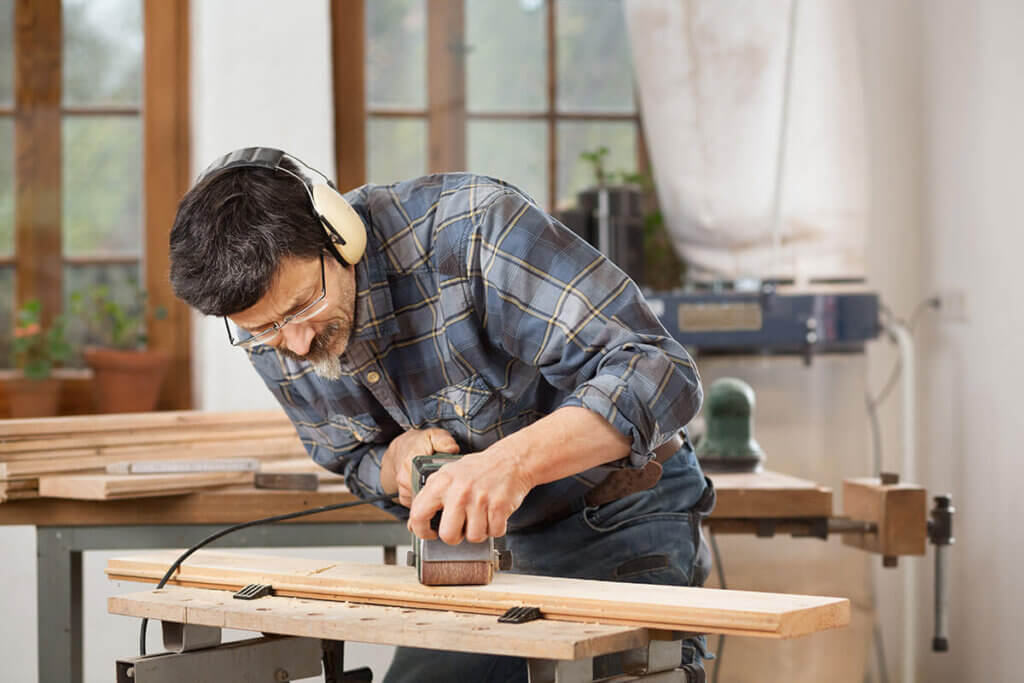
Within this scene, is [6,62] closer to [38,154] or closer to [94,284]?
[38,154]

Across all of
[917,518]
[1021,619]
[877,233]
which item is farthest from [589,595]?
[877,233]

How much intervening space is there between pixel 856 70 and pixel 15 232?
238 centimetres

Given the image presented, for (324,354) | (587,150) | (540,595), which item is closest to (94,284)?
(587,150)

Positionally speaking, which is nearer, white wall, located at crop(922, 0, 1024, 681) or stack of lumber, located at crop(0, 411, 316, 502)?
stack of lumber, located at crop(0, 411, 316, 502)

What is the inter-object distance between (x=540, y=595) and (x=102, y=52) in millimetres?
2546

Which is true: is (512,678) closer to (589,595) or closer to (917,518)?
(589,595)

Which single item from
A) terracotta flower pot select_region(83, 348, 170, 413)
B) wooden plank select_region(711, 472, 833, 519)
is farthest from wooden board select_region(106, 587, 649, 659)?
terracotta flower pot select_region(83, 348, 170, 413)

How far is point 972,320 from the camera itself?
2971mm

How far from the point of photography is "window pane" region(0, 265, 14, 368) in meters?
3.11

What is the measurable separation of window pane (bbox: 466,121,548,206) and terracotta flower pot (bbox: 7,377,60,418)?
1.37 metres

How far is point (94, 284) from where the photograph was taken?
3174 millimetres

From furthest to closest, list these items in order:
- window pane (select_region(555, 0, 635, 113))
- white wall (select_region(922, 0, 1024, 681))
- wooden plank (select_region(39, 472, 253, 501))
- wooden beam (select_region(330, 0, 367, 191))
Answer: window pane (select_region(555, 0, 635, 113)) → wooden beam (select_region(330, 0, 367, 191)) → white wall (select_region(922, 0, 1024, 681)) → wooden plank (select_region(39, 472, 253, 501))

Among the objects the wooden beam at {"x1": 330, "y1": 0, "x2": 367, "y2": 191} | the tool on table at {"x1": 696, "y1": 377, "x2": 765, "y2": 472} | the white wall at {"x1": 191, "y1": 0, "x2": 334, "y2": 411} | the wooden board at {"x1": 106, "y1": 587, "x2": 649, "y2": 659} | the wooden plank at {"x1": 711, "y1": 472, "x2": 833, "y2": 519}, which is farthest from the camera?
the wooden beam at {"x1": 330, "y1": 0, "x2": 367, "y2": 191}

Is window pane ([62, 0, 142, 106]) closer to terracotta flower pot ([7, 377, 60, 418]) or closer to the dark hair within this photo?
terracotta flower pot ([7, 377, 60, 418])
